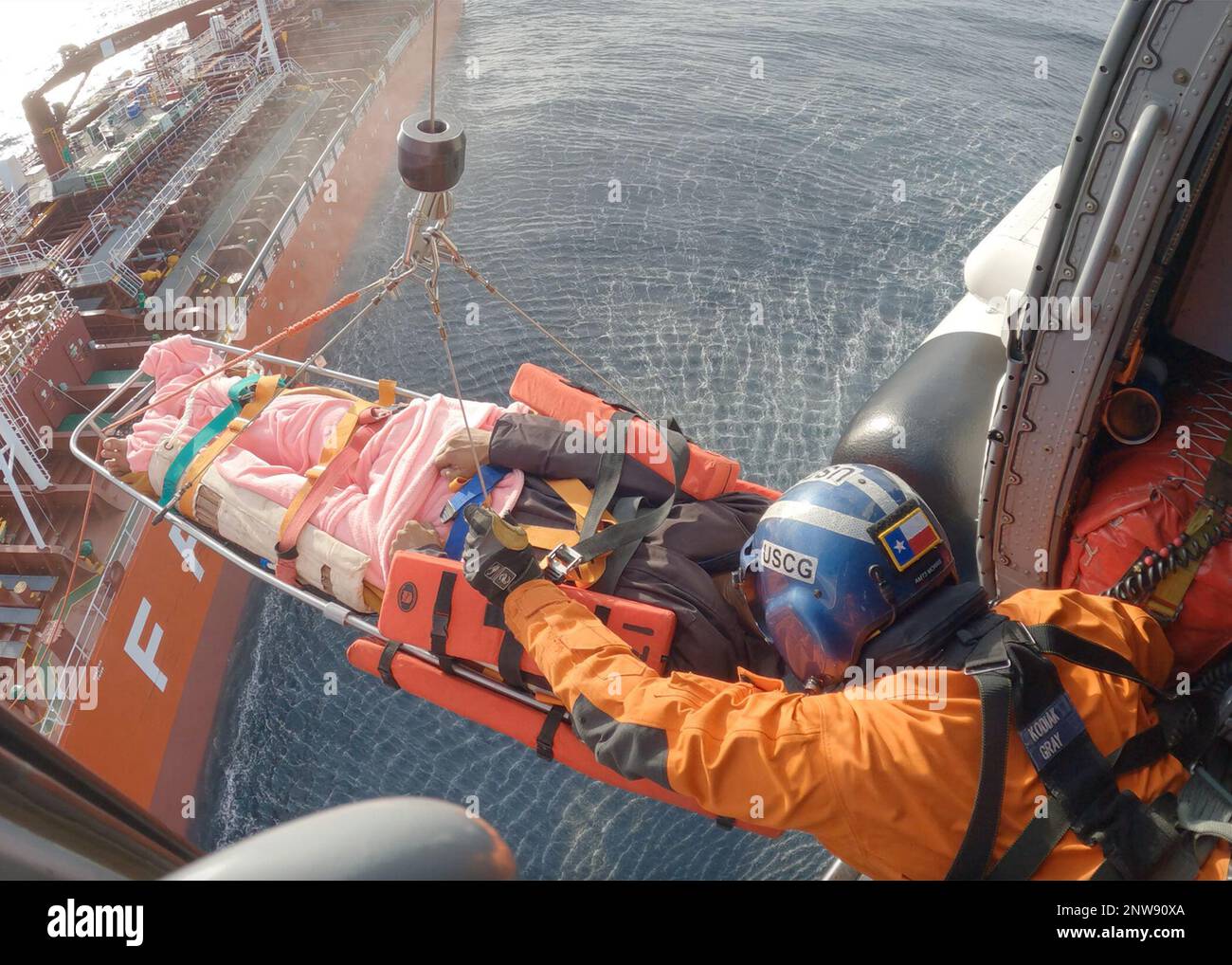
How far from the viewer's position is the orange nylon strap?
14.4 feet

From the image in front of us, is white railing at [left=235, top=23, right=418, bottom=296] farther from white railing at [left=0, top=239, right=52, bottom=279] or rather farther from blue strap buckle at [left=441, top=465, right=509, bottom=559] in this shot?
blue strap buckle at [left=441, top=465, right=509, bottom=559]

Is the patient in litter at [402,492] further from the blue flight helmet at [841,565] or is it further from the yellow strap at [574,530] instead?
the blue flight helmet at [841,565]

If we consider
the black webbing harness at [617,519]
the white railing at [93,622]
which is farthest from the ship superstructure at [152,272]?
the black webbing harness at [617,519]

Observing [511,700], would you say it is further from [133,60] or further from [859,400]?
[133,60]

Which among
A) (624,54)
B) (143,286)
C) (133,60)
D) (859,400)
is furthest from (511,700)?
(133,60)

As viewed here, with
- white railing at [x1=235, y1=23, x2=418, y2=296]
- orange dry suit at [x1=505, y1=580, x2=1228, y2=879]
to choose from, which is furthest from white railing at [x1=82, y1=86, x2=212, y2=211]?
orange dry suit at [x1=505, y1=580, x2=1228, y2=879]

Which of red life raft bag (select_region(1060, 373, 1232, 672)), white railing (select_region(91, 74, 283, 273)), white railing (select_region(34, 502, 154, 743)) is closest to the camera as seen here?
red life raft bag (select_region(1060, 373, 1232, 672))

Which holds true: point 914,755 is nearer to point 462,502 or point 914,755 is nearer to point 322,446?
point 462,502

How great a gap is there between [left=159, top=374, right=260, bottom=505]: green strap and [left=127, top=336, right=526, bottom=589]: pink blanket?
0.09 m

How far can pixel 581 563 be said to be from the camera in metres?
3.53

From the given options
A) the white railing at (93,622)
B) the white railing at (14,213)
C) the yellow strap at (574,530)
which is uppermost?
the yellow strap at (574,530)

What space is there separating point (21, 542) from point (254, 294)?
3975 millimetres

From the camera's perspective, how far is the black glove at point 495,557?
3229 mm

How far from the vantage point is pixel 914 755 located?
233cm
